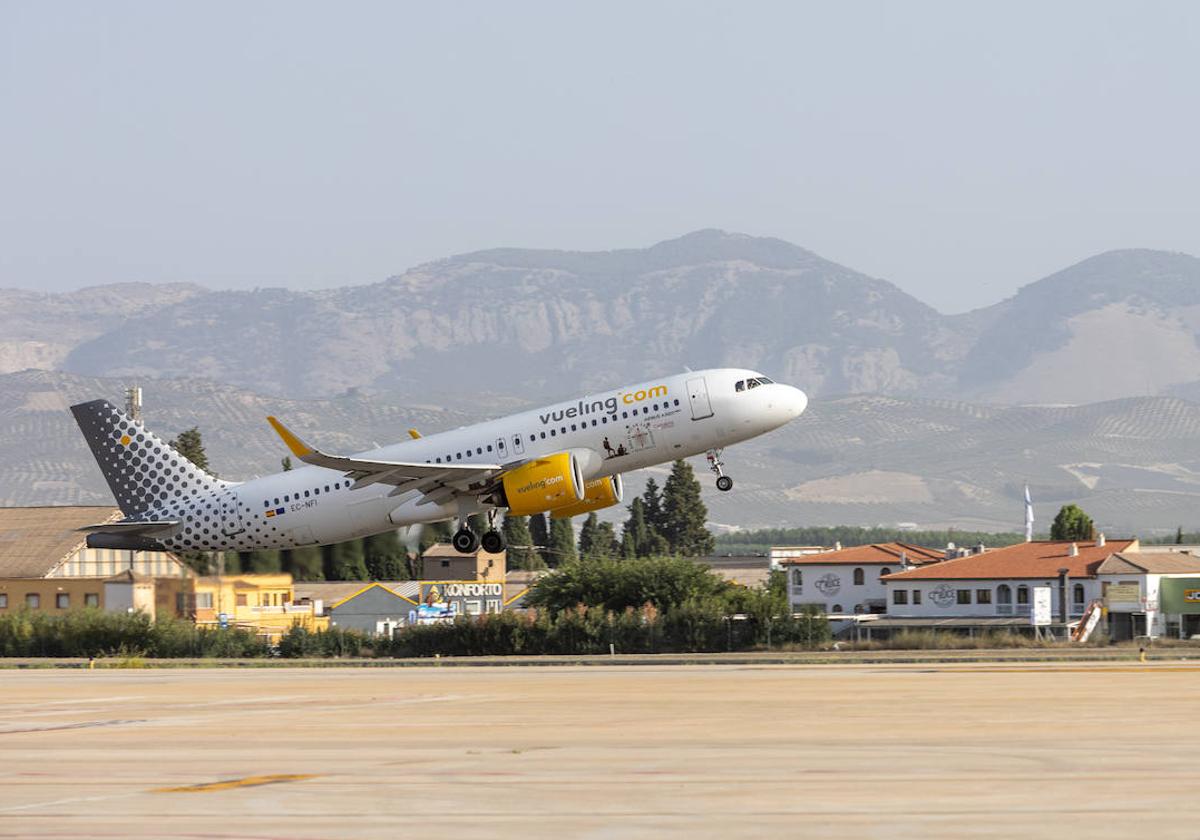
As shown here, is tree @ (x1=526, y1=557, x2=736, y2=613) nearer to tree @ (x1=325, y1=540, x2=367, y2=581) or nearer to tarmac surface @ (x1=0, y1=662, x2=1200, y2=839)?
tree @ (x1=325, y1=540, x2=367, y2=581)

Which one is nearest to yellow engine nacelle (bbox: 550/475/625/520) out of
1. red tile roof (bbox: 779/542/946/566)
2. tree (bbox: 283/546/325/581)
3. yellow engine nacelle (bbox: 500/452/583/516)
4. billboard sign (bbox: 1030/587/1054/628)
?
yellow engine nacelle (bbox: 500/452/583/516)

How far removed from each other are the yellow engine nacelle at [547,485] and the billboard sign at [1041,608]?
56.3 m

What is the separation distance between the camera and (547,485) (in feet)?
212

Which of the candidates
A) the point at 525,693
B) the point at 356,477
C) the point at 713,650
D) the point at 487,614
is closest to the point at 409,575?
the point at 487,614

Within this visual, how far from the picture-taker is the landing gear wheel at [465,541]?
218 ft

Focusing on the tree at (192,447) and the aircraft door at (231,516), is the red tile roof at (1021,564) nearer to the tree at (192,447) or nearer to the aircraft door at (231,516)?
the tree at (192,447)

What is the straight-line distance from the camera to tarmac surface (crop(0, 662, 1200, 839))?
2764cm

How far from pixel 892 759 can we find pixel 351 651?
55312 millimetres

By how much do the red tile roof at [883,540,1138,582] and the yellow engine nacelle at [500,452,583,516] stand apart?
70.4 m

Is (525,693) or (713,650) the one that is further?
(713,650)

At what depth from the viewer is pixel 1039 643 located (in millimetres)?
89688

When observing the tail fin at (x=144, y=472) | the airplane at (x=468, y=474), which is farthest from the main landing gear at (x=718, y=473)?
the tail fin at (x=144, y=472)

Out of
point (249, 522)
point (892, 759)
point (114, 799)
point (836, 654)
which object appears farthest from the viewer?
point (836, 654)

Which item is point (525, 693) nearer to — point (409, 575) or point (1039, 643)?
point (1039, 643)
